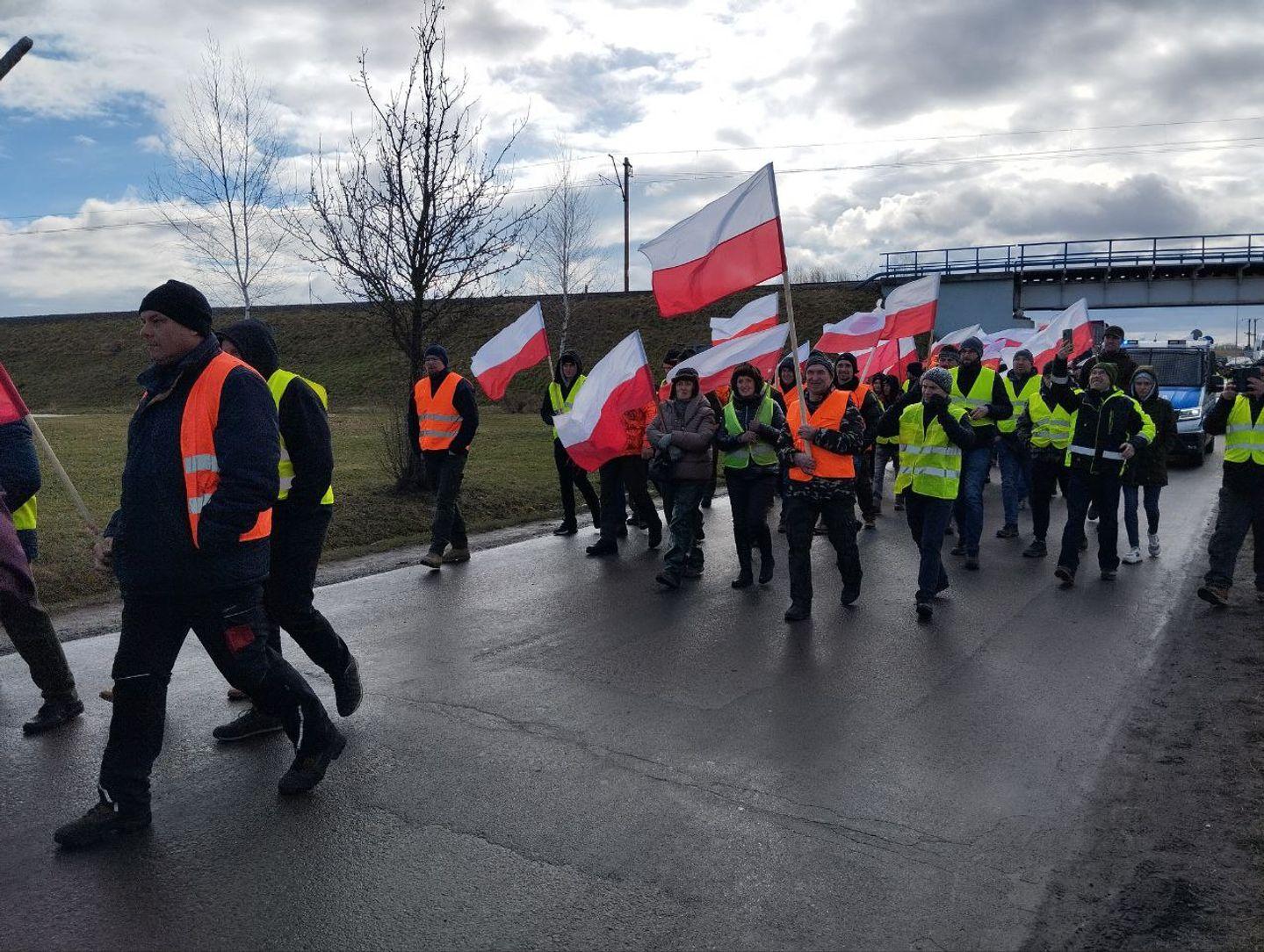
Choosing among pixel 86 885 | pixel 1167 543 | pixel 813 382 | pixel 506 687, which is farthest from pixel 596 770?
pixel 1167 543

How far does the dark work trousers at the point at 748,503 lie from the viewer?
8.71 m

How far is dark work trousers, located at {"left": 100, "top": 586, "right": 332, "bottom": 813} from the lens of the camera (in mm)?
3924

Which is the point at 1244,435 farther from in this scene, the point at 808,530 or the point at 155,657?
the point at 155,657

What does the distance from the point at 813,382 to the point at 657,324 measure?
153ft

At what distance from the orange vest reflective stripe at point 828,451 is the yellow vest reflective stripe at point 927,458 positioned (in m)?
0.57

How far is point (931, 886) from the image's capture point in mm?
3631

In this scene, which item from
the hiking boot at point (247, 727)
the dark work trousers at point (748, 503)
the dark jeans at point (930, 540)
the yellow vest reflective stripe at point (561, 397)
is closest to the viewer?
the hiking boot at point (247, 727)

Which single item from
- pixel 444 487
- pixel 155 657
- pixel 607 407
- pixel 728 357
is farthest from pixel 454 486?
pixel 155 657

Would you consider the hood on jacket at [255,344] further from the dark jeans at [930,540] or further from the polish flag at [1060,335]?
the polish flag at [1060,335]

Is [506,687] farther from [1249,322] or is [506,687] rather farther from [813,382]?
[1249,322]

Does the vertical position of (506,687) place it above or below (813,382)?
below

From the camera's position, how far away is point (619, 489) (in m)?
10.4

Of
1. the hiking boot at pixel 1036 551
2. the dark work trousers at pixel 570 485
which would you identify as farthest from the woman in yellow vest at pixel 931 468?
the dark work trousers at pixel 570 485

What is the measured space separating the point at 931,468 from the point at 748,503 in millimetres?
1607
